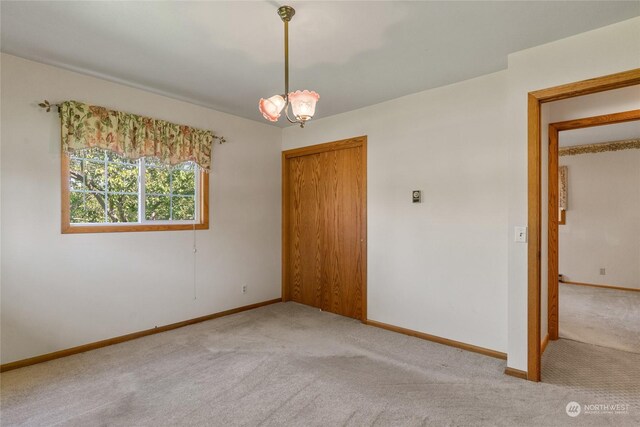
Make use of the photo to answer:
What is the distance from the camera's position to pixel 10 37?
7.54ft

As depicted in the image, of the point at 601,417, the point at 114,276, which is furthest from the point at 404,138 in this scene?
the point at 114,276

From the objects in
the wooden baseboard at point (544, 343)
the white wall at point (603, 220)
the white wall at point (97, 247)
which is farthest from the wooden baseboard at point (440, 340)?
the white wall at point (603, 220)

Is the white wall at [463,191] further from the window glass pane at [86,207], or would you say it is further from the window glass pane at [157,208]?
the window glass pane at [86,207]

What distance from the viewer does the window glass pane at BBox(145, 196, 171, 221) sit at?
3.39m

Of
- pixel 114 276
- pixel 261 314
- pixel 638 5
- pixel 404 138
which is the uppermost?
pixel 638 5

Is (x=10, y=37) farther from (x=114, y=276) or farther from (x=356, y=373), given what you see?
(x=356, y=373)

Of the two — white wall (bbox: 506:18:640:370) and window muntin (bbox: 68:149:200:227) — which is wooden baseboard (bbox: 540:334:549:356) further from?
window muntin (bbox: 68:149:200:227)

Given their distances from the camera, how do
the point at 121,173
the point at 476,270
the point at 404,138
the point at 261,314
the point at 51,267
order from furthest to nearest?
the point at 261,314 < the point at 404,138 < the point at 121,173 < the point at 476,270 < the point at 51,267

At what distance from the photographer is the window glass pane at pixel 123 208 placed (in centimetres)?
314

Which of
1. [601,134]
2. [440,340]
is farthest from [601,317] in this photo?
[601,134]

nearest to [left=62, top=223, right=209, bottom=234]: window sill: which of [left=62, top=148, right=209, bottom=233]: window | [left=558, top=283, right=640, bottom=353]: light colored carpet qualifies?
[left=62, top=148, right=209, bottom=233]: window

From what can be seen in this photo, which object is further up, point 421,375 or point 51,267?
point 51,267

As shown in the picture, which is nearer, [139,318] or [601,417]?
[601,417]

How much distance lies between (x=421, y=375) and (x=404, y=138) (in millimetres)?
2252
